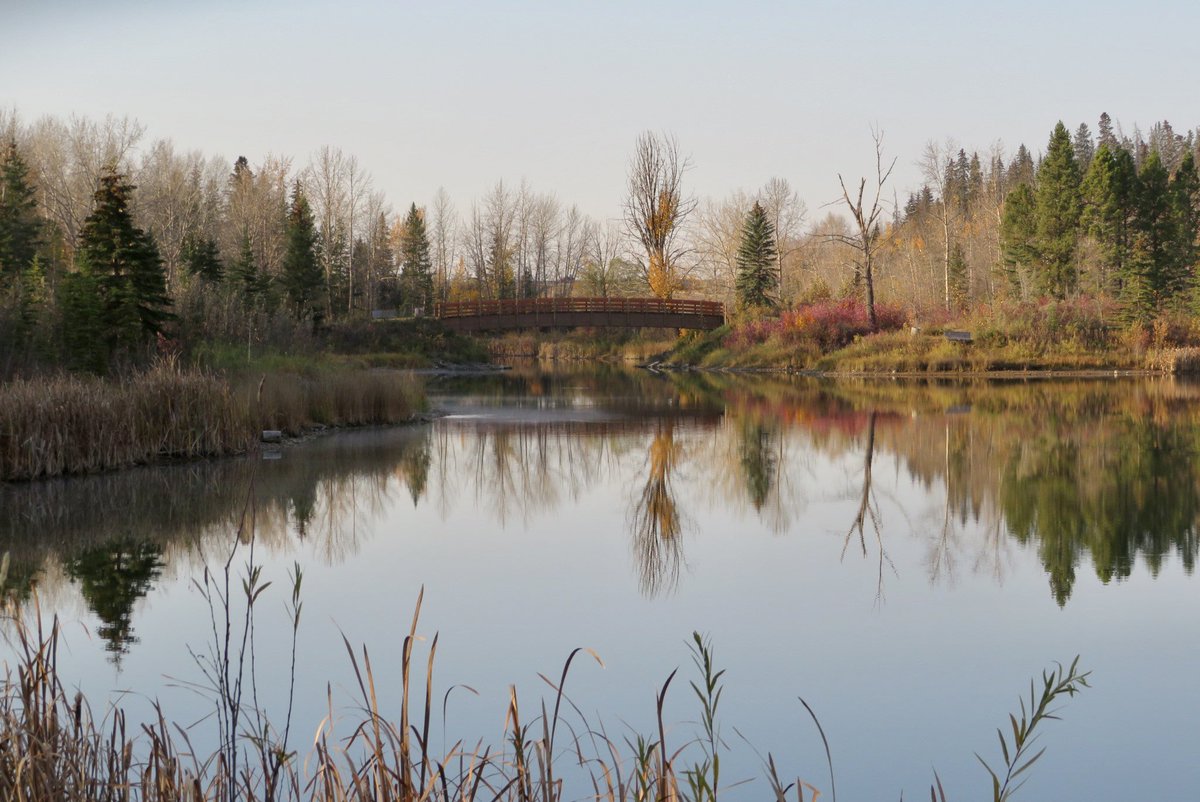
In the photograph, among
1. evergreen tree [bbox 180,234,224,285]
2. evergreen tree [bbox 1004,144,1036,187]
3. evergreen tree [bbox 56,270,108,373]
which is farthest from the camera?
evergreen tree [bbox 1004,144,1036,187]

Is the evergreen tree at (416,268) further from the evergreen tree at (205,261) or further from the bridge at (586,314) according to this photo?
the evergreen tree at (205,261)

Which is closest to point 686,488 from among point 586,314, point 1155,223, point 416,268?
point 586,314

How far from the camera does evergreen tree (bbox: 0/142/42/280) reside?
106ft

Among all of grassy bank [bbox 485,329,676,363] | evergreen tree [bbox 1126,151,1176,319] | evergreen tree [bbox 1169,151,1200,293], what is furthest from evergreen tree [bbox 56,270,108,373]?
evergreen tree [bbox 1169,151,1200,293]

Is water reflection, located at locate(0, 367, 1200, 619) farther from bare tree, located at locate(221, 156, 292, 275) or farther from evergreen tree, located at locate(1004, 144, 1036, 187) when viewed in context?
evergreen tree, located at locate(1004, 144, 1036, 187)

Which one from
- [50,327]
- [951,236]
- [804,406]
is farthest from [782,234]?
[50,327]

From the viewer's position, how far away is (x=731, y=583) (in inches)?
306

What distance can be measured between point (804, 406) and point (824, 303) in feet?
68.9

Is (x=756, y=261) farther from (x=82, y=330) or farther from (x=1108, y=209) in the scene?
(x=82, y=330)

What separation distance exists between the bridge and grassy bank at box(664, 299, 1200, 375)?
7.88 metres

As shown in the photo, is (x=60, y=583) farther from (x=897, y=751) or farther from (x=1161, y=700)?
(x=1161, y=700)

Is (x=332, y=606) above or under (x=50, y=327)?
under

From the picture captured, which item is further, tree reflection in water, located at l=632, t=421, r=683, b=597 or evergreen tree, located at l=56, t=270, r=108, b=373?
evergreen tree, located at l=56, t=270, r=108, b=373

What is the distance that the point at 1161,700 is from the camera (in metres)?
5.18
